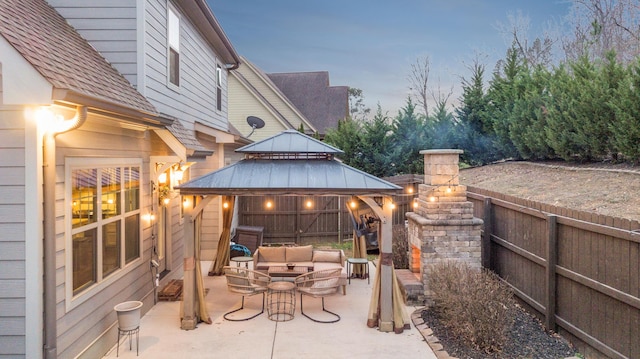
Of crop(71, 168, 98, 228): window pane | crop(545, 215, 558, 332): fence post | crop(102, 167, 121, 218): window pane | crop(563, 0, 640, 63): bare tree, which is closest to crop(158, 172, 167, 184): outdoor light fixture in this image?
crop(102, 167, 121, 218): window pane

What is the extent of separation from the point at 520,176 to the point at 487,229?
453cm

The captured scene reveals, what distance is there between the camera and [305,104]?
2497 centimetres

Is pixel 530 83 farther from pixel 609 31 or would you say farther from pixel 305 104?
pixel 305 104

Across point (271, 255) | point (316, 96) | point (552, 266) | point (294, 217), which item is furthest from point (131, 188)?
point (316, 96)

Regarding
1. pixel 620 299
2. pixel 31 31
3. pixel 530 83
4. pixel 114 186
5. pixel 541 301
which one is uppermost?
pixel 530 83

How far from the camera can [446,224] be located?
8.08 m

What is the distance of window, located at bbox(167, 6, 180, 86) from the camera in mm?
8617

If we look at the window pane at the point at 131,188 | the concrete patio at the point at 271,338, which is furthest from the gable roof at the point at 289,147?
the concrete patio at the point at 271,338

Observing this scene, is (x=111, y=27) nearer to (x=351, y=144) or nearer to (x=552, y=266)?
(x=552, y=266)

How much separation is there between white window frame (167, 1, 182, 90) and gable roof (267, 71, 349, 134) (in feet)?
48.2

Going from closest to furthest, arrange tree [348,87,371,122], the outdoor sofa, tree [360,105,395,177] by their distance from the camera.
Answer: the outdoor sofa < tree [360,105,395,177] < tree [348,87,371,122]

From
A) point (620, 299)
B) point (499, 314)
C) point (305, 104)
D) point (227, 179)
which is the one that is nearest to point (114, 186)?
point (227, 179)

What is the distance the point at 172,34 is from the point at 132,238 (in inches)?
168

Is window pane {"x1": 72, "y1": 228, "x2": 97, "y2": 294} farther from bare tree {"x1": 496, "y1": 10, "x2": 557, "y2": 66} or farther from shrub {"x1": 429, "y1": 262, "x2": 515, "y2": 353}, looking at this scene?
bare tree {"x1": 496, "y1": 10, "x2": 557, "y2": 66}
